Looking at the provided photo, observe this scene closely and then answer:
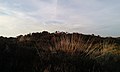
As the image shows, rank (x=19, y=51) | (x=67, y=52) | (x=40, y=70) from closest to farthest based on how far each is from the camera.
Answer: (x=40, y=70)
(x=19, y=51)
(x=67, y=52)

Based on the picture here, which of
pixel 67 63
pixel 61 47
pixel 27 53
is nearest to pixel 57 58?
pixel 67 63

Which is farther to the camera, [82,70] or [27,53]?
[27,53]

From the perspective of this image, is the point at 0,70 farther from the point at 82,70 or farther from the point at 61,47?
the point at 61,47

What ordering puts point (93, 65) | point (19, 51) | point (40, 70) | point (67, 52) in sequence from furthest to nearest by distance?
point (67, 52) < point (19, 51) < point (93, 65) < point (40, 70)

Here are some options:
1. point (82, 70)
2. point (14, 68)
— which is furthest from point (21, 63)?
point (82, 70)

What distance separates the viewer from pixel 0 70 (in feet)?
32.5

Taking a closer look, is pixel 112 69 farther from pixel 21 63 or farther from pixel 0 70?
pixel 0 70

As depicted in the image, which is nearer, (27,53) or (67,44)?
(27,53)

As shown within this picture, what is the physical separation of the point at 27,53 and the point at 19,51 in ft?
1.00

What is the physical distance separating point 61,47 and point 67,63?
286 centimetres

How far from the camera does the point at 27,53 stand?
11.6 meters

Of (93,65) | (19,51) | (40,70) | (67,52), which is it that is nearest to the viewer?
(40,70)

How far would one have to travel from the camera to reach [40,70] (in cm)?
990

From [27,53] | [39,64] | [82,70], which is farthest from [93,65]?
[27,53]
